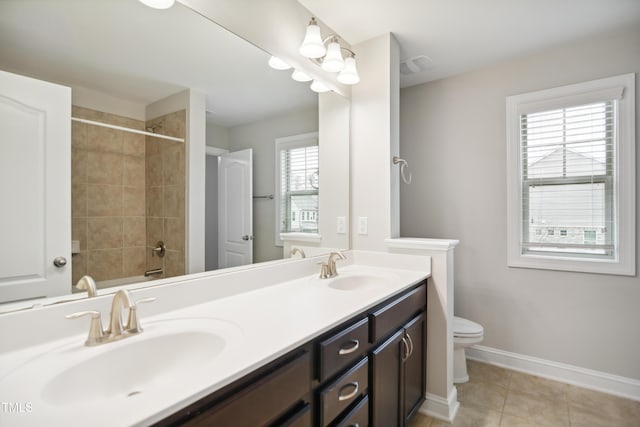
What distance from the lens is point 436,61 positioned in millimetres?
2471

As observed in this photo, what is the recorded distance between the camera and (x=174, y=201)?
1.27 metres

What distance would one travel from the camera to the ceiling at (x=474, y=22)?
5.98 feet

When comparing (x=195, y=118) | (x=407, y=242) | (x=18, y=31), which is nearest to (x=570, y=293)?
(x=407, y=242)

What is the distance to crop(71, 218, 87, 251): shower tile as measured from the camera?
0.99 meters

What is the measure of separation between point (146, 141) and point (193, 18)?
0.56 meters

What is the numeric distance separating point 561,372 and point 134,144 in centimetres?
304

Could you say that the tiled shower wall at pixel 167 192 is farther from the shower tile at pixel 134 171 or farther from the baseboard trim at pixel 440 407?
the baseboard trim at pixel 440 407

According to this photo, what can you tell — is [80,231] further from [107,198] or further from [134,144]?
[134,144]

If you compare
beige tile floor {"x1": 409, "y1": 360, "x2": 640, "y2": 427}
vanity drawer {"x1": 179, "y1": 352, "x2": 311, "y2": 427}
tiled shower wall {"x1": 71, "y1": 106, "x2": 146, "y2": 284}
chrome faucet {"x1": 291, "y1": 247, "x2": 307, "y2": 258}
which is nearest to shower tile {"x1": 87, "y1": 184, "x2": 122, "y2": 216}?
tiled shower wall {"x1": 71, "y1": 106, "x2": 146, "y2": 284}

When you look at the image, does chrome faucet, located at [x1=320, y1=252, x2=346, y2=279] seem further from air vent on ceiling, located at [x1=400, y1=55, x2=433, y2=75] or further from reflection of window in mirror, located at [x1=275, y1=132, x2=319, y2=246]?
air vent on ceiling, located at [x1=400, y1=55, x2=433, y2=75]

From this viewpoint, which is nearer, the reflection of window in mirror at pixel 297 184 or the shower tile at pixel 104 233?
the shower tile at pixel 104 233

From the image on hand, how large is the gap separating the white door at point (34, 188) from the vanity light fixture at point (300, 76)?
1.17 meters

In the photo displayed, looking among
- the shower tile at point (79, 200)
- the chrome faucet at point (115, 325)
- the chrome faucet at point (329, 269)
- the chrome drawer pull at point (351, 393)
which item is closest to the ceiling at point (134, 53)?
the shower tile at point (79, 200)

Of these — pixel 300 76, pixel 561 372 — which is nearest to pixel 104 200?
pixel 300 76
